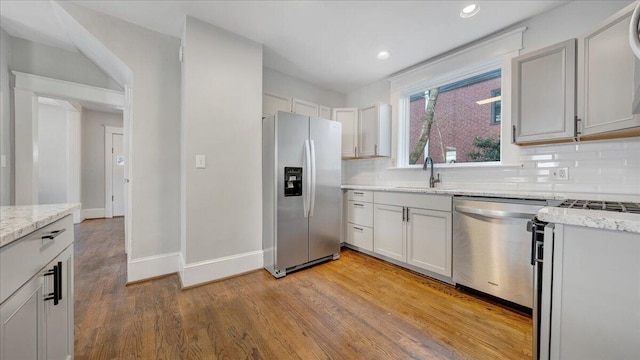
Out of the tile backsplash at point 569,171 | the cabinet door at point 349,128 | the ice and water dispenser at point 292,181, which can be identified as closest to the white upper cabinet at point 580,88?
the tile backsplash at point 569,171

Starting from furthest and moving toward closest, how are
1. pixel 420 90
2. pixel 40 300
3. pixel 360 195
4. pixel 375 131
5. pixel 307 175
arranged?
pixel 375 131 < pixel 420 90 < pixel 360 195 < pixel 307 175 < pixel 40 300

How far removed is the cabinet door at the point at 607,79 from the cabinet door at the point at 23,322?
10.1 ft

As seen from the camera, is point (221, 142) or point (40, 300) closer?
point (40, 300)

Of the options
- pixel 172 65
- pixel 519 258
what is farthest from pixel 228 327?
pixel 172 65

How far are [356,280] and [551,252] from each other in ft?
5.95

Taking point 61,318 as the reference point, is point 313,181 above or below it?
above

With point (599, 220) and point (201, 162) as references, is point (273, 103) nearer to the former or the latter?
point (201, 162)

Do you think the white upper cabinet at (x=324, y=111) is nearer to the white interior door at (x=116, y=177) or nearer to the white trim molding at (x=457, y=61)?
the white trim molding at (x=457, y=61)

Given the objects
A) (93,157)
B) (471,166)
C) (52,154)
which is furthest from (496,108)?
(52,154)

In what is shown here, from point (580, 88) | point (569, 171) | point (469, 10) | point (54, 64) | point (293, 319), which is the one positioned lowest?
point (293, 319)

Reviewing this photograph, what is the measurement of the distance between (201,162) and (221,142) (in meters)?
0.28

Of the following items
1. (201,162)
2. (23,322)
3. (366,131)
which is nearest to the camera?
(23,322)

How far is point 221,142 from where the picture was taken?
2408mm

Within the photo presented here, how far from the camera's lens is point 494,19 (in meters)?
2.21
